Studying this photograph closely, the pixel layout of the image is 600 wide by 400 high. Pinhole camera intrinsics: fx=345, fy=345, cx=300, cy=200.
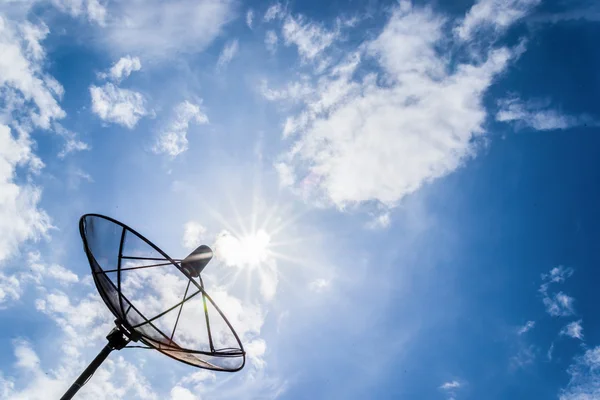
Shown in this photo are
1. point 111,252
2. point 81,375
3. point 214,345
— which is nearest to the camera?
point 81,375

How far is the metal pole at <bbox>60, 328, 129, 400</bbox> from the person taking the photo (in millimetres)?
7633

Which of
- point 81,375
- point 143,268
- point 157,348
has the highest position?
point 143,268

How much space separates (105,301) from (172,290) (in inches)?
99.7

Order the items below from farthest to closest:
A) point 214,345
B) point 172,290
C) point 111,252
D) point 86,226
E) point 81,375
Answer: point 172,290 → point 214,345 → point 111,252 → point 86,226 → point 81,375

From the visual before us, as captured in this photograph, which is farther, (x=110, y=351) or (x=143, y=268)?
(x=143, y=268)

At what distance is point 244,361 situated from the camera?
10.6m

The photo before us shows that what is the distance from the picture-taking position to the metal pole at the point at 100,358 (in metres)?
7.63

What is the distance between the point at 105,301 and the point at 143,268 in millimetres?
1809

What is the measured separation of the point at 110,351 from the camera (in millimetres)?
8367

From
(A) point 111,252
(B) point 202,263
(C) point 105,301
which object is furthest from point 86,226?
(B) point 202,263

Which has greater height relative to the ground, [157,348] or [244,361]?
[244,361]

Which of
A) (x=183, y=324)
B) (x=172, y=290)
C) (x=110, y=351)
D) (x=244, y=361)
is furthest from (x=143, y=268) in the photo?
(x=244, y=361)

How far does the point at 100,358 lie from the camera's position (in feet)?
26.9

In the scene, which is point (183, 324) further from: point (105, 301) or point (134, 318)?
point (105, 301)
